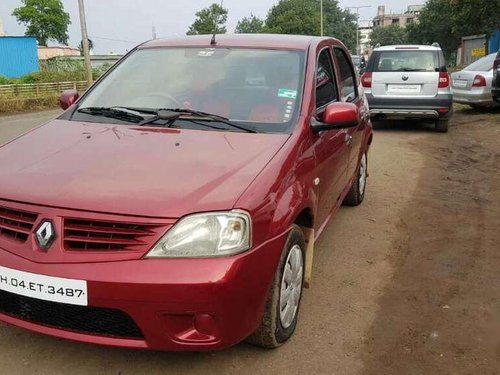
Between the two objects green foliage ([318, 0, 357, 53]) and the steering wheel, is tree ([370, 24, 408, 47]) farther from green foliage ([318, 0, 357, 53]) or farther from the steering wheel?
the steering wheel

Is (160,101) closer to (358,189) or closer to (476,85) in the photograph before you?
(358,189)

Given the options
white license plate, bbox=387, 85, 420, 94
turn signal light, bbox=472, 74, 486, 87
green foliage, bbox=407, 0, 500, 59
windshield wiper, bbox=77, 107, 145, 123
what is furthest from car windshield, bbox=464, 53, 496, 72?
green foliage, bbox=407, 0, 500, 59

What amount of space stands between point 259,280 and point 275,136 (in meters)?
0.96

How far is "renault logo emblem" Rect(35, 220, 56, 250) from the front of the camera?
2439mm

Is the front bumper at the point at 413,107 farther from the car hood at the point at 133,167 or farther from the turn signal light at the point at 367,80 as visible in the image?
the car hood at the point at 133,167

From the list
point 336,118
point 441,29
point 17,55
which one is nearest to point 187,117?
point 336,118

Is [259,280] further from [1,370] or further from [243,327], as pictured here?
[1,370]

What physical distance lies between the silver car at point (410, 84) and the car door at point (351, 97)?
499 centimetres

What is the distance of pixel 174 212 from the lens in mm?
2426

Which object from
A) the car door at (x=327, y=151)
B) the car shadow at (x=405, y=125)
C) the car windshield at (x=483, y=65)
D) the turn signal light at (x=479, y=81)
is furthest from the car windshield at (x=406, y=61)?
the car door at (x=327, y=151)

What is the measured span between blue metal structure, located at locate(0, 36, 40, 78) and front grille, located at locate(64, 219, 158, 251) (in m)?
38.7

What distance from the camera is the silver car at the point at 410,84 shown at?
10156 millimetres

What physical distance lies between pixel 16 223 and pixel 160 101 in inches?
56.3

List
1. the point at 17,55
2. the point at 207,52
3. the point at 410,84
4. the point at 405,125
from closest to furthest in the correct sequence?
the point at 207,52, the point at 410,84, the point at 405,125, the point at 17,55
